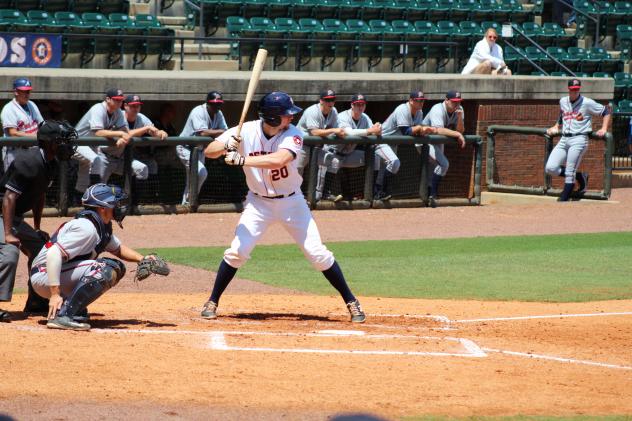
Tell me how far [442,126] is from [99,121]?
534 cm

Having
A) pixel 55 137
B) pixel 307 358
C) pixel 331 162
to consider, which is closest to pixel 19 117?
pixel 331 162

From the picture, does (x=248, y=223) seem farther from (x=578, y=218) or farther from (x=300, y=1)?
(x=300, y=1)

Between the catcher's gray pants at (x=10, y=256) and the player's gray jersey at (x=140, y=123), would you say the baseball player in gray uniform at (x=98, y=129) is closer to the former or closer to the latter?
the player's gray jersey at (x=140, y=123)

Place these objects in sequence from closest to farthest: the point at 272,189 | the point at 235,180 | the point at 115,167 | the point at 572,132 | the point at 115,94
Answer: the point at 272,189
the point at 115,94
the point at 115,167
the point at 235,180
the point at 572,132

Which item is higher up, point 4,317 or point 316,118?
point 316,118

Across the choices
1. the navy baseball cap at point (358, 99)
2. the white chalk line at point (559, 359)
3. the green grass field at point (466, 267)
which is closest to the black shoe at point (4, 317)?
the green grass field at point (466, 267)

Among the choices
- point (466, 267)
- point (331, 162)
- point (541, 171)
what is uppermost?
point (331, 162)

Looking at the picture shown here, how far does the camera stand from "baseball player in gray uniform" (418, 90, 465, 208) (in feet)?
55.0

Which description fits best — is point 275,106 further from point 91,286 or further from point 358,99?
point 358,99

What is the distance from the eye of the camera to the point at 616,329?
883 cm

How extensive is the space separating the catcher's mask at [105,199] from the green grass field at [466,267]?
3.27 m

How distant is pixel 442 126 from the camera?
16.9 meters

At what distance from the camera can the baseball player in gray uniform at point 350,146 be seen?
15891 mm

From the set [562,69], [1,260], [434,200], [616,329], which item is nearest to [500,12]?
[562,69]
